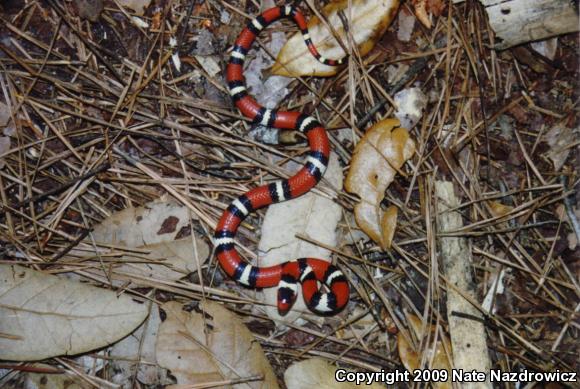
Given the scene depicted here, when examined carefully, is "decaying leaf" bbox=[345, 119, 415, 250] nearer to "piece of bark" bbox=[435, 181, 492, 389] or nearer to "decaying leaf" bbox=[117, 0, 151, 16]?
"piece of bark" bbox=[435, 181, 492, 389]

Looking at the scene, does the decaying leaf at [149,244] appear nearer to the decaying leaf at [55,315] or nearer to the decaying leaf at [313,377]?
the decaying leaf at [55,315]

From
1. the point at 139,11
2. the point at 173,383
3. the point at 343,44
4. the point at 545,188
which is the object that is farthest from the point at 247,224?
the point at 545,188

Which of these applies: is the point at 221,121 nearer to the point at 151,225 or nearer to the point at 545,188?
the point at 151,225

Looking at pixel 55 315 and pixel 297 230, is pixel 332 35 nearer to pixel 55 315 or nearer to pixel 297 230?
pixel 297 230

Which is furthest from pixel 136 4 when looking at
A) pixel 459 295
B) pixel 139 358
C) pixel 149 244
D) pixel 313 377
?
pixel 459 295

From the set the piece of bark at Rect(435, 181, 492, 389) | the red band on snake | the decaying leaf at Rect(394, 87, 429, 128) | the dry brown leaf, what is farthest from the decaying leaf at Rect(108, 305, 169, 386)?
the dry brown leaf

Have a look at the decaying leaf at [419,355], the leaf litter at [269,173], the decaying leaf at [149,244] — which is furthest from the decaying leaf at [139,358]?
the decaying leaf at [419,355]

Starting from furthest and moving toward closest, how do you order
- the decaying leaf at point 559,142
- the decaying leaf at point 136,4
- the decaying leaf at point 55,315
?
the decaying leaf at point 136,4 < the decaying leaf at point 559,142 < the decaying leaf at point 55,315
